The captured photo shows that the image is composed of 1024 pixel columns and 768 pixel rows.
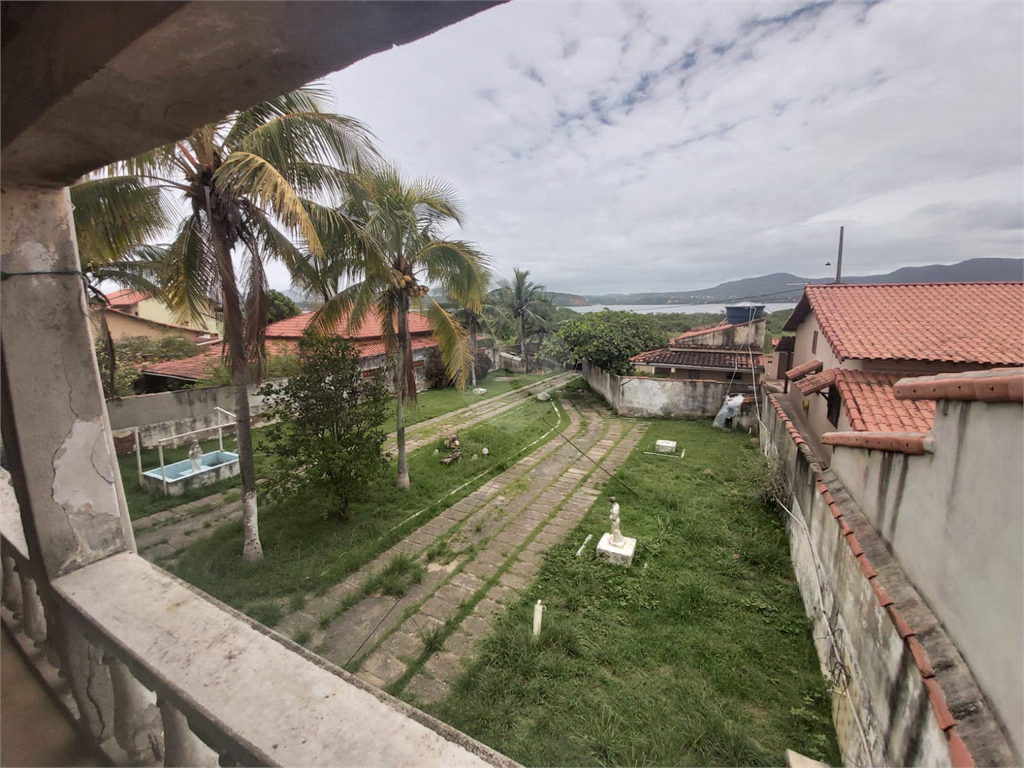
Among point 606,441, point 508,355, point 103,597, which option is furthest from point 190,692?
point 508,355

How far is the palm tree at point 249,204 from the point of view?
14.7 feet

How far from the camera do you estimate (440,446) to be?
10.7 m

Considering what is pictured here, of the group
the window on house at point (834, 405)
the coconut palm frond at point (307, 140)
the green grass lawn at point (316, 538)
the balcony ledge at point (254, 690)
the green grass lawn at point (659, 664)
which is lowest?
the green grass lawn at point (659, 664)

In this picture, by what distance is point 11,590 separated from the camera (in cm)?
217

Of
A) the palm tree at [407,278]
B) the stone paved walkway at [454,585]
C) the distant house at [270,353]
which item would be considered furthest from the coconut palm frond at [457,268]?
the stone paved walkway at [454,585]

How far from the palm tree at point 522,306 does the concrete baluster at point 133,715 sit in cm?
2420

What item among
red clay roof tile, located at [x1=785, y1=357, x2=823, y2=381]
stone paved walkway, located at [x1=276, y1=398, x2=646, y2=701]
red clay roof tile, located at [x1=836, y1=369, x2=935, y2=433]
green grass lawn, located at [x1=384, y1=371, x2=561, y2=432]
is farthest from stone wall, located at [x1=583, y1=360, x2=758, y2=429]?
red clay roof tile, located at [x1=836, y1=369, x2=935, y2=433]

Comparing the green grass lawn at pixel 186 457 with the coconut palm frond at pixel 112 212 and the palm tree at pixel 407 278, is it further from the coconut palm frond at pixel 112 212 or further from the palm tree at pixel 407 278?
the coconut palm frond at pixel 112 212

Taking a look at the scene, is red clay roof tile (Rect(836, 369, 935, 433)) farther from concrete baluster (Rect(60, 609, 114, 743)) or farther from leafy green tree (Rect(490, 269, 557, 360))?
leafy green tree (Rect(490, 269, 557, 360))

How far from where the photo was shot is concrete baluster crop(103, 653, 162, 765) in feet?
4.96

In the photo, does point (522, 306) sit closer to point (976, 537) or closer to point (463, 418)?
point (463, 418)

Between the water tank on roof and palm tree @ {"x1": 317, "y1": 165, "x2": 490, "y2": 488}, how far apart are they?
16841mm

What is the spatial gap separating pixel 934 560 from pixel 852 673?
1.46m

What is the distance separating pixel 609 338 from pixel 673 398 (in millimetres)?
3465
